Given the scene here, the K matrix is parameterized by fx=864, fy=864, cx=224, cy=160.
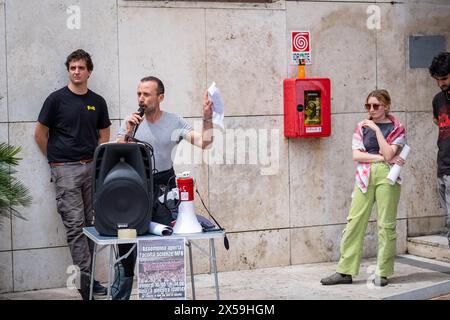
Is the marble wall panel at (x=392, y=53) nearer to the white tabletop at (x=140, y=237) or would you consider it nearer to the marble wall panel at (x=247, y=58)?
the marble wall panel at (x=247, y=58)

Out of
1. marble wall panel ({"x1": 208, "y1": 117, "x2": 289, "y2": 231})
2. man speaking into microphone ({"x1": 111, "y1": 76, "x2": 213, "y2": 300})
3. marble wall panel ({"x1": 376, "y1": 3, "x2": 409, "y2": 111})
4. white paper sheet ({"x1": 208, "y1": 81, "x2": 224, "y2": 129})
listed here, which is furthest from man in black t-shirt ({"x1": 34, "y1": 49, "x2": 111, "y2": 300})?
marble wall panel ({"x1": 376, "y1": 3, "x2": 409, "y2": 111})

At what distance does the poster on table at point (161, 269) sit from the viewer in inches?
224

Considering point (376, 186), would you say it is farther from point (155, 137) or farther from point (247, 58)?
point (155, 137)

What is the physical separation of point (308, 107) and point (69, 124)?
8.12 ft

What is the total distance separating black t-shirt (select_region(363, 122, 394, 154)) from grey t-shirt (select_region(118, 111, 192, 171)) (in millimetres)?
2043

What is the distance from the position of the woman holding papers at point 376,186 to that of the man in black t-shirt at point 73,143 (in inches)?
90.9

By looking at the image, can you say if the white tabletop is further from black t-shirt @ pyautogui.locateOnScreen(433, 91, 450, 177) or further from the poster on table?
black t-shirt @ pyautogui.locateOnScreen(433, 91, 450, 177)

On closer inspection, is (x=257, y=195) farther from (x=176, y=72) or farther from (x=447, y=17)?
(x=447, y=17)

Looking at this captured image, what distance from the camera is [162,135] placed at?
650 cm

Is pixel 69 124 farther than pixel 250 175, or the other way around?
pixel 250 175

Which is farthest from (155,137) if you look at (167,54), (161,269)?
(167,54)

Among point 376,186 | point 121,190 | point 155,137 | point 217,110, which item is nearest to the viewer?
point 121,190
